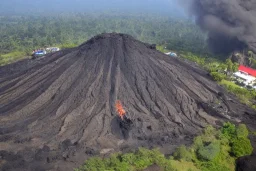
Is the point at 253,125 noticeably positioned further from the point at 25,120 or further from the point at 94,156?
the point at 25,120

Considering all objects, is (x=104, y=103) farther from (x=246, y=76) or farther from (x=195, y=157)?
(x=246, y=76)

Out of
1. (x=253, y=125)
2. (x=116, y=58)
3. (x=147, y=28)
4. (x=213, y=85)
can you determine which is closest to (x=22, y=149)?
(x=116, y=58)

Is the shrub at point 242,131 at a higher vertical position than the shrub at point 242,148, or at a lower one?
higher

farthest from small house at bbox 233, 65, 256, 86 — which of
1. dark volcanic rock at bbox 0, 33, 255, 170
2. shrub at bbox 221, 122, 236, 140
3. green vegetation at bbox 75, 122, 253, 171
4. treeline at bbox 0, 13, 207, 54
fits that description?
green vegetation at bbox 75, 122, 253, 171

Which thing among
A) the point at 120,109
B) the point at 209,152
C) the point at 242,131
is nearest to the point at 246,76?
the point at 242,131

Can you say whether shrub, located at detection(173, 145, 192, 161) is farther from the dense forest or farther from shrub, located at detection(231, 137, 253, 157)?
the dense forest

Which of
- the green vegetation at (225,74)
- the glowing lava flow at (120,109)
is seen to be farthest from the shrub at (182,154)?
the green vegetation at (225,74)

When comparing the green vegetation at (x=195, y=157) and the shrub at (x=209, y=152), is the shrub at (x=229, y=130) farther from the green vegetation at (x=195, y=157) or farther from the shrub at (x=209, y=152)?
the shrub at (x=209, y=152)
